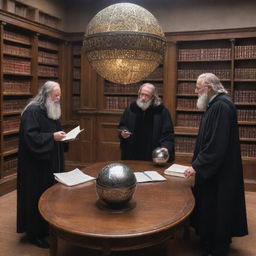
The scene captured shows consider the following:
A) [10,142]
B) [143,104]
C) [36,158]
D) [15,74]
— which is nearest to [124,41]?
[36,158]

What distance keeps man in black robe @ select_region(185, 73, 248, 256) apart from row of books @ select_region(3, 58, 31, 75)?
3.17 metres

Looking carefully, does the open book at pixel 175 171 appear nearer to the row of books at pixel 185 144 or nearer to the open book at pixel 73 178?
the open book at pixel 73 178

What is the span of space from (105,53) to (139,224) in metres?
1.30

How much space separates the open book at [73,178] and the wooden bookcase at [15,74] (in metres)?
2.28

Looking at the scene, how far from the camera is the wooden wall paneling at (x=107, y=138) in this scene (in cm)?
639

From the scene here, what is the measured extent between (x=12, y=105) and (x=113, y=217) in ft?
12.1

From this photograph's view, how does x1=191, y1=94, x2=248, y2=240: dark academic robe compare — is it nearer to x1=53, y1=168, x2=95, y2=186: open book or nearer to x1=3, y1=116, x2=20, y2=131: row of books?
x1=53, y1=168, x2=95, y2=186: open book

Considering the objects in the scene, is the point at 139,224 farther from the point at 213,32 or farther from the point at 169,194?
the point at 213,32

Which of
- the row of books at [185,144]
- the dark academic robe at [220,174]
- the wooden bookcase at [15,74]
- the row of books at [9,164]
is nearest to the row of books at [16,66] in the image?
the wooden bookcase at [15,74]

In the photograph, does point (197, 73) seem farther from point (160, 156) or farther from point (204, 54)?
point (160, 156)

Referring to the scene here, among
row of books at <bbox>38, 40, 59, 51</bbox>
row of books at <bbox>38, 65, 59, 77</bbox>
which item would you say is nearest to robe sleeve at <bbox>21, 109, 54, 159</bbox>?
row of books at <bbox>38, 65, 59, 77</bbox>

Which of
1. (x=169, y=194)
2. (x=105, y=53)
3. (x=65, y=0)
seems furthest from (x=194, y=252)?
(x=65, y=0)

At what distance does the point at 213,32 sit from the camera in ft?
18.5

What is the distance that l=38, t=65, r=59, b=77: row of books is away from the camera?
5.97m
